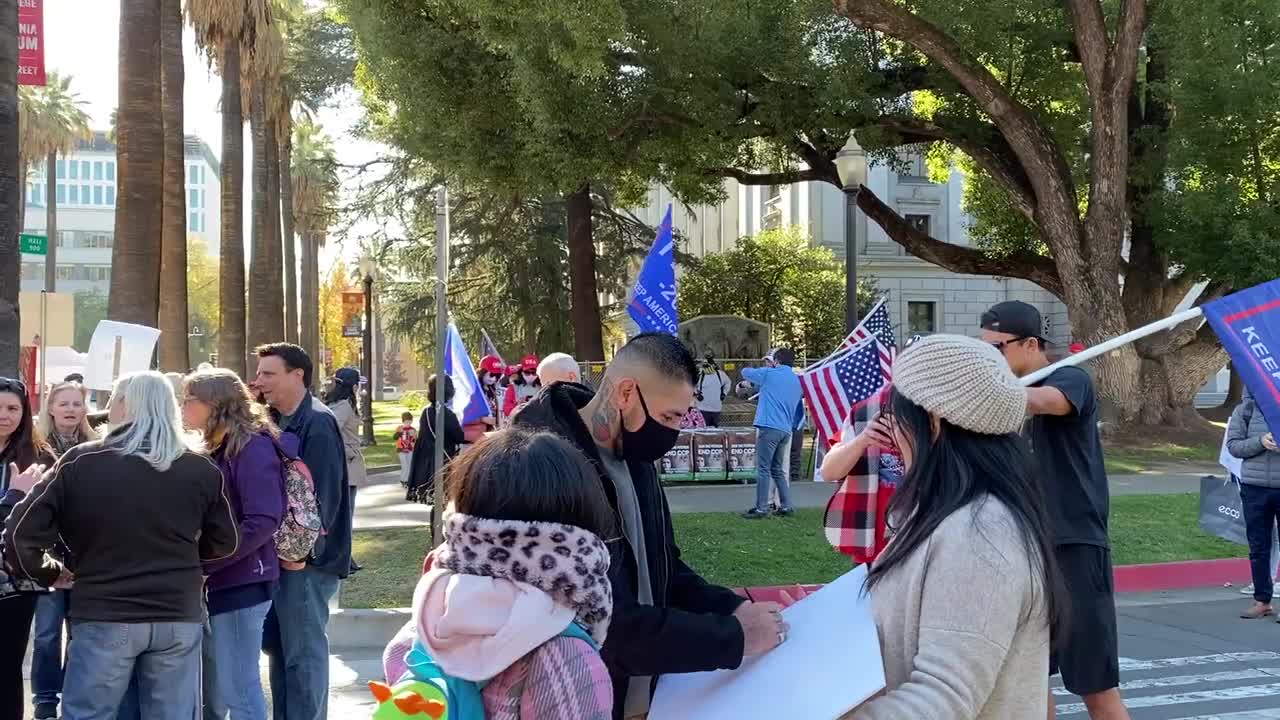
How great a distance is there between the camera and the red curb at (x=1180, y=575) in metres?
10.8

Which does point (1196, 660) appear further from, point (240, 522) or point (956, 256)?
point (956, 256)

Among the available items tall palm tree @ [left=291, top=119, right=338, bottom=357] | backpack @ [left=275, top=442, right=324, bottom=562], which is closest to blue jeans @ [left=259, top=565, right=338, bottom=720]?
backpack @ [left=275, top=442, right=324, bottom=562]

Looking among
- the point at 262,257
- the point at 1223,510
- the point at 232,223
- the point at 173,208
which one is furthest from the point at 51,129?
the point at 1223,510

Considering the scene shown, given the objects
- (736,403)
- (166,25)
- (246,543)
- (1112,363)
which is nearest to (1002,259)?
(1112,363)

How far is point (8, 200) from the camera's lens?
28.2 ft

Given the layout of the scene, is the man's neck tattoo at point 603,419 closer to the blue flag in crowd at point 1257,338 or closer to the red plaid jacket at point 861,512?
the red plaid jacket at point 861,512

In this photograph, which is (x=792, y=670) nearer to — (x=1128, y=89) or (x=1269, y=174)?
(x=1128, y=89)

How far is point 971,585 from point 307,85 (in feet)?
113

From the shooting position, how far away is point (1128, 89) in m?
22.7

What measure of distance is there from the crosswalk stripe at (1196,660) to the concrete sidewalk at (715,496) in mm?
6728

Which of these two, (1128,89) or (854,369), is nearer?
(854,369)

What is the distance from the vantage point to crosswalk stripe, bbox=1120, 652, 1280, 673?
7854 millimetres

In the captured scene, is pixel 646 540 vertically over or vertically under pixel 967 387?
under

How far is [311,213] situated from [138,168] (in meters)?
23.5
